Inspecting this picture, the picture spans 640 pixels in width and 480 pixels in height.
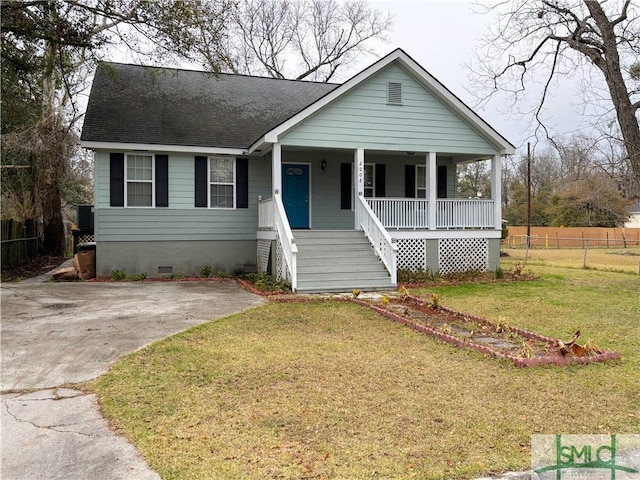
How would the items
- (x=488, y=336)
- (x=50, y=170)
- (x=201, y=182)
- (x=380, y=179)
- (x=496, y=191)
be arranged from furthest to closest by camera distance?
1. (x=50, y=170)
2. (x=380, y=179)
3. (x=496, y=191)
4. (x=201, y=182)
5. (x=488, y=336)

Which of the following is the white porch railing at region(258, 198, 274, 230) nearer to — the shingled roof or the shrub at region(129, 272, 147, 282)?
the shingled roof

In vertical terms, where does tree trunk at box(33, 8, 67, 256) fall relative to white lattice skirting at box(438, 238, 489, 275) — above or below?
above

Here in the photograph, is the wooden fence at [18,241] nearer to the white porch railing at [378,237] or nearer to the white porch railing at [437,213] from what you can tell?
the white porch railing at [378,237]

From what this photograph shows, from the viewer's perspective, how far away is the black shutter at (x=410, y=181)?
54.5 ft

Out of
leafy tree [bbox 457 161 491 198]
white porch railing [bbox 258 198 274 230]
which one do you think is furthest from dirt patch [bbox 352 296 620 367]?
leafy tree [bbox 457 161 491 198]

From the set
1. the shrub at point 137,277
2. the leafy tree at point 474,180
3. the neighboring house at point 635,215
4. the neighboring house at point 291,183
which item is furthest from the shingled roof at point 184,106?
the neighboring house at point 635,215

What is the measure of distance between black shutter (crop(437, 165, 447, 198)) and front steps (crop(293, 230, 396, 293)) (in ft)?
16.0

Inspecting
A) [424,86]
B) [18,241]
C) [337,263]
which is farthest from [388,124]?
[18,241]

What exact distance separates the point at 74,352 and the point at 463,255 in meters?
10.9

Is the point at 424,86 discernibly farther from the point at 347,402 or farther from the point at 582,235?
the point at 582,235

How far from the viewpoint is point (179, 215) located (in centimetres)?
1430

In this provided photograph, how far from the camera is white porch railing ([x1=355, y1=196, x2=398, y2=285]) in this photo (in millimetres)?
11812

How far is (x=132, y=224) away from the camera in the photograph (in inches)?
547

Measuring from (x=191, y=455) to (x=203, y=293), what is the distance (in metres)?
7.99
